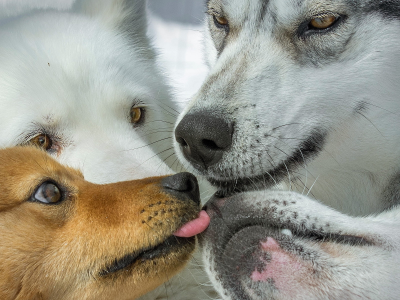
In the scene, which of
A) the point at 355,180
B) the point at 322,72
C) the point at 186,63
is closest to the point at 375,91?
the point at 322,72

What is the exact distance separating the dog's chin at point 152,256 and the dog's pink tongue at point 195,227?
28 millimetres

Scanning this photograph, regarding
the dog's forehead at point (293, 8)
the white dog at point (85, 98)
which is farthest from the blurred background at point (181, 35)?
the dog's forehead at point (293, 8)

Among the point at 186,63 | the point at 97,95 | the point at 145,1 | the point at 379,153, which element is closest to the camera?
the point at 379,153

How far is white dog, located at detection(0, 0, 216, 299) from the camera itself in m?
1.32

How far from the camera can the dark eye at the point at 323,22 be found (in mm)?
1142

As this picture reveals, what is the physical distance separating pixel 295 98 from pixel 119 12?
2.84 feet

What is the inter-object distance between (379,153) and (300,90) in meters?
0.33

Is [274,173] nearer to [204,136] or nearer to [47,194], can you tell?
[204,136]

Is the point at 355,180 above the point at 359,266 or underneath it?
underneath

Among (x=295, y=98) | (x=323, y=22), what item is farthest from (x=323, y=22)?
(x=295, y=98)

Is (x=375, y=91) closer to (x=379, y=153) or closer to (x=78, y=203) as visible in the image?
(x=379, y=153)

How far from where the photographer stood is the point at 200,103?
114cm

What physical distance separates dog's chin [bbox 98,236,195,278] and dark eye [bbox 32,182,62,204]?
20 centimetres

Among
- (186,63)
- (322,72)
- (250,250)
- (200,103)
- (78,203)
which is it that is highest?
(322,72)
